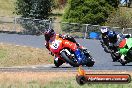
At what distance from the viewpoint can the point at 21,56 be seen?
107 ft

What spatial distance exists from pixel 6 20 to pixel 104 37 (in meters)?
26.5

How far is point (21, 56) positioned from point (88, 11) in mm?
20438

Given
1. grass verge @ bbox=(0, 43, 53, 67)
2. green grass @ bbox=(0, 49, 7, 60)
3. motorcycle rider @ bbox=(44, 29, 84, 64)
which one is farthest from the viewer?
green grass @ bbox=(0, 49, 7, 60)

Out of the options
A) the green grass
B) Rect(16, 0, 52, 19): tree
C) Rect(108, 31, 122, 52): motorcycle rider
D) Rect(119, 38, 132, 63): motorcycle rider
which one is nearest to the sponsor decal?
Rect(119, 38, 132, 63): motorcycle rider

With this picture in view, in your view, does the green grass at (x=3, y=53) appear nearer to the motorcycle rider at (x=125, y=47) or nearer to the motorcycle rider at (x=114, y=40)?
the motorcycle rider at (x=114, y=40)

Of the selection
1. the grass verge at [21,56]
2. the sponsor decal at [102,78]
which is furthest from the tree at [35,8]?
the sponsor decal at [102,78]

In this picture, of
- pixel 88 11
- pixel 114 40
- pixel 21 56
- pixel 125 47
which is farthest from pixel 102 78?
pixel 88 11

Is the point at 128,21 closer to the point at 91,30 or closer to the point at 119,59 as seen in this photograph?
the point at 91,30

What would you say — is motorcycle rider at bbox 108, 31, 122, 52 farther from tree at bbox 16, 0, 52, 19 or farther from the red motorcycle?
tree at bbox 16, 0, 52, 19

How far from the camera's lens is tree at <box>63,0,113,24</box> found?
50438 millimetres

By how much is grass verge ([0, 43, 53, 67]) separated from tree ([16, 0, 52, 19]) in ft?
53.2

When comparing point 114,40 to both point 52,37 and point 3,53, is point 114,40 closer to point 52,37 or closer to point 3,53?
point 52,37

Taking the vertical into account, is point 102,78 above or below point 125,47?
above

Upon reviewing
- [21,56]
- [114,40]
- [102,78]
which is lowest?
[21,56]
